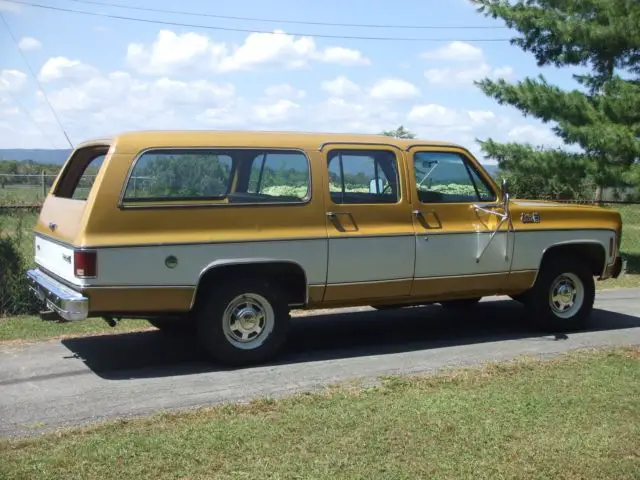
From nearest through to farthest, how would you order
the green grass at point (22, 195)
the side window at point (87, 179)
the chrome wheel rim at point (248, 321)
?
the chrome wheel rim at point (248, 321) < the side window at point (87, 179) < the green grass at point (22, 195)

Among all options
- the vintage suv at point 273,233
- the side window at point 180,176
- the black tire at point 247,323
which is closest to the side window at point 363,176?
the vintage suv at point 273,233

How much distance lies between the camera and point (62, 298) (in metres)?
6.31

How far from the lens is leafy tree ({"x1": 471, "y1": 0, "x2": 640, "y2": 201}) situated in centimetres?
1438

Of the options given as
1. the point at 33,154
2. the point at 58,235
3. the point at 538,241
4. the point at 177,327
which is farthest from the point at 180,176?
the point at 33,154

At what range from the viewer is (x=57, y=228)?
22.8 ft

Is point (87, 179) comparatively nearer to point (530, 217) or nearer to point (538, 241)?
point (530, 217)

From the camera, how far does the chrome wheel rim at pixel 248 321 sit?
270 inches

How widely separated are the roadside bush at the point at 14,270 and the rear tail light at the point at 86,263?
342cm

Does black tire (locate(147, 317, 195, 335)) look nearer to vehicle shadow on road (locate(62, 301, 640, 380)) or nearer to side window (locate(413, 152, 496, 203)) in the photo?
vehicle shadow on road (locate(62, 301, 640, 380))

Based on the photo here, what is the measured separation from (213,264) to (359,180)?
5.58ft

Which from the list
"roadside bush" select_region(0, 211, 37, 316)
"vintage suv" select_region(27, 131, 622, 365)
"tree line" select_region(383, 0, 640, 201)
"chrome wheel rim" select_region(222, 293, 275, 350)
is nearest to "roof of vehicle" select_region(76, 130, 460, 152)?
"vintage suv" select_region(27, 131, 622, 365)

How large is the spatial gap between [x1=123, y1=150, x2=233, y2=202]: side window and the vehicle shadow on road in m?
1.46

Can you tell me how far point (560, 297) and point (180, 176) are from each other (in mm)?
4432

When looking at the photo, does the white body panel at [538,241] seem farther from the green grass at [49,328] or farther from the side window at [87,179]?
the side window at [87,179]
